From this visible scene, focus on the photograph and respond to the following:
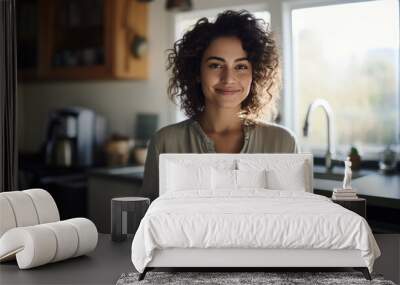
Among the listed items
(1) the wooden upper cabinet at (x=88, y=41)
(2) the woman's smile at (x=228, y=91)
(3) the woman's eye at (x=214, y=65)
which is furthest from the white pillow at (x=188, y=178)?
(1) the wooden upper cabinet at (x=88, y=41)

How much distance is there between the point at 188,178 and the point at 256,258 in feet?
3.47

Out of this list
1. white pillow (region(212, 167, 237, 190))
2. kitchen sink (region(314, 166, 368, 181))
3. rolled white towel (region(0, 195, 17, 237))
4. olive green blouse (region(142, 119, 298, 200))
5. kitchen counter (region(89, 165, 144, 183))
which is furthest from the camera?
kitchen counter (region(89, 165, 144, 183))

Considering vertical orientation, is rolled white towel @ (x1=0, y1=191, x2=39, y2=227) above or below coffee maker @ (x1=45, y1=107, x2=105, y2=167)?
below

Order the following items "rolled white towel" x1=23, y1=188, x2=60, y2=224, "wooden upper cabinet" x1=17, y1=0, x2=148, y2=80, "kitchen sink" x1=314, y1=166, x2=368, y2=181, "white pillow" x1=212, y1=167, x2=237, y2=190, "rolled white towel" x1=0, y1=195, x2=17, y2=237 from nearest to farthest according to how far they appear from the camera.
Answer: "rolled white towel" x1=0, y1=195, x2=17, y2=237 < "rolled white towel" x1=23, y1=188, x2=60, y2=224 < "white pillow" x1=212, y1=167, x2=237, y2=190 < "kitchen sink" x1=314, y1=166, x2=368, y2=181 < "wooden upper cabinet" x1=17, y1=0, x2=148, y2=80

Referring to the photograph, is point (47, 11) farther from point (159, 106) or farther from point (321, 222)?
point (321, 222)

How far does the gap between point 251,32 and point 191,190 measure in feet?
4.53

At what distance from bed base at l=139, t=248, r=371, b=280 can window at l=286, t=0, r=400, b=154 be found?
1.69 metres

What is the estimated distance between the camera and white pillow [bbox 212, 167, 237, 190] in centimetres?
431

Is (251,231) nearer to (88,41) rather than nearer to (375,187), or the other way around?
(375,187)

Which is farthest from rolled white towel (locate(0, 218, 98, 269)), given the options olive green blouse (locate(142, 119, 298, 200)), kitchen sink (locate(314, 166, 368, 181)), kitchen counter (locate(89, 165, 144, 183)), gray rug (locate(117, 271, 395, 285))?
kitchen sink (locate(314, 166, 368, 181))

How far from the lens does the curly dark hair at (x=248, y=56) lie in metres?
4.85

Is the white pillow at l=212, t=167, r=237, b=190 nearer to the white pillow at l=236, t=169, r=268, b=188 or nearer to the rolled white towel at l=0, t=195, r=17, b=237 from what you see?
the white pillow at l=236, t=169, r=268, b=188

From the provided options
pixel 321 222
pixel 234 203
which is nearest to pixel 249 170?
pixel 234 203

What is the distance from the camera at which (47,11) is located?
251 inches
